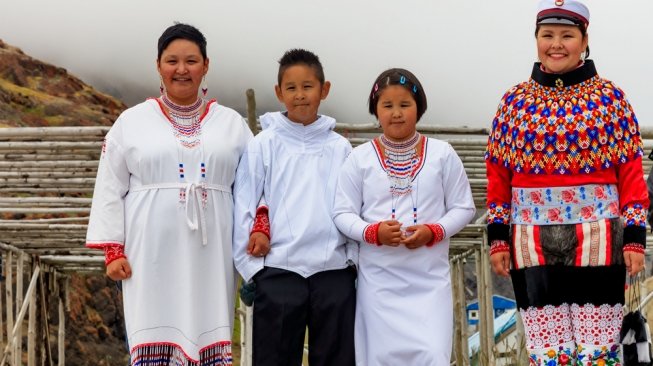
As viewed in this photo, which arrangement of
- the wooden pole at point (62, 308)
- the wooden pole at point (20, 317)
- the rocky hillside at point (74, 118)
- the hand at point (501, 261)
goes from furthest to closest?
the rocky hillside at point (74, 118)
the wooden pole at point (62, 308)
the wooden pole at point (20, 317)
the hand at point (501, 261)

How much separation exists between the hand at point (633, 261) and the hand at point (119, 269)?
2054 mm

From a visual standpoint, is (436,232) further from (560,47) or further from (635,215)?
(560,47)

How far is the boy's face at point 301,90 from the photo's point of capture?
437 centimetres

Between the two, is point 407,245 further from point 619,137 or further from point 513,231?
point 619,137

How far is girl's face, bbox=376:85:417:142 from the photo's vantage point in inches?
167

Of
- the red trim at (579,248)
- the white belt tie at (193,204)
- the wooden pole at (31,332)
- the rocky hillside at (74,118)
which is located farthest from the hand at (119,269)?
the rocky hillside at (74,118)

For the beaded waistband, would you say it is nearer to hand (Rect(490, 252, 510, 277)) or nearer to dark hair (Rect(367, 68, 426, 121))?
hand (Rect(490, 252, 510, 277))

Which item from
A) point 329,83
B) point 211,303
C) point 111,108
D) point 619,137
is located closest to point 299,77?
point 329,83

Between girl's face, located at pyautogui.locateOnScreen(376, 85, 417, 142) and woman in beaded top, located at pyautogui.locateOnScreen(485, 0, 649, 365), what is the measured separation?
453 millimetres

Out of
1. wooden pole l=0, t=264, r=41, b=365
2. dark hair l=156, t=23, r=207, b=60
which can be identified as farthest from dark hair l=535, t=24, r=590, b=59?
wooden pole l=0, t=264, r=41, b=365

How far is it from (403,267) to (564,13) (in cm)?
125

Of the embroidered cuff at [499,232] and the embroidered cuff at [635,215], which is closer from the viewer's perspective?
the embroidered cuff at [635,215]

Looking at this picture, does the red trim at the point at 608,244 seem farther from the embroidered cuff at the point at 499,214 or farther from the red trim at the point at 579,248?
the embroidered cuff at the point at 499,214

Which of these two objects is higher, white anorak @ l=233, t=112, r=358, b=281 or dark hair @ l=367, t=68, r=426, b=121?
dark hair @ l=367, t=68, r=426, b=121
